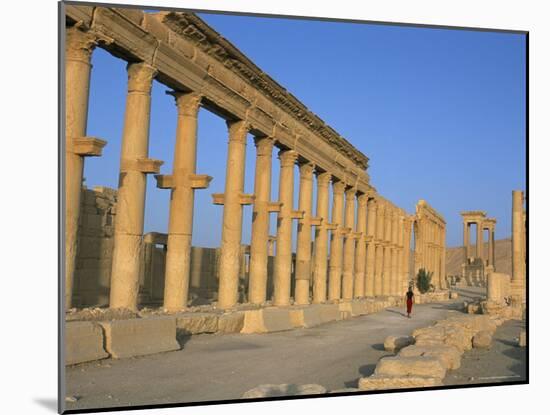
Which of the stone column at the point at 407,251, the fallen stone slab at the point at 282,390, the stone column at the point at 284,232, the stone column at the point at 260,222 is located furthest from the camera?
the stone column at the point at 407,251

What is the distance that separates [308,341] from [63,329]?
8.30 m

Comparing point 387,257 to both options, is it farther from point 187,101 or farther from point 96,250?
point 187,101

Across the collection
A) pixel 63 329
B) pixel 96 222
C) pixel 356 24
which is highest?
pixel 356 24

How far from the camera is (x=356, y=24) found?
464 inches

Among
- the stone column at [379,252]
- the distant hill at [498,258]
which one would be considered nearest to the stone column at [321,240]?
the stone column at [379,252]

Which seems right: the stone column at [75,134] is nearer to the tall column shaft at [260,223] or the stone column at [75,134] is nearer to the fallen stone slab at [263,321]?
the fallen stone slab at [263,321]

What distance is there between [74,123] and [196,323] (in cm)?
549

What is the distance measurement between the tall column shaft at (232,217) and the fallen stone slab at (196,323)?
353cm

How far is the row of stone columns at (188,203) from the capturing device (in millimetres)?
12438

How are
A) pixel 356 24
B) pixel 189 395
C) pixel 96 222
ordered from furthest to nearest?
pixel 96 222 < pixel 356 24 < pixel 189 395

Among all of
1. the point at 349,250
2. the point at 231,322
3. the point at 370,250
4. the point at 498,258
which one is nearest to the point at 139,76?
the point at 231,322

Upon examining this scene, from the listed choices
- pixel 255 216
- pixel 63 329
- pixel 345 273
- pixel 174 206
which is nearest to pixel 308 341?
pixel 174 206

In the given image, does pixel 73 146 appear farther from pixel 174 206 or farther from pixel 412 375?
pixel 412 375

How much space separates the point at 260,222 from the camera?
21984 millimetres
